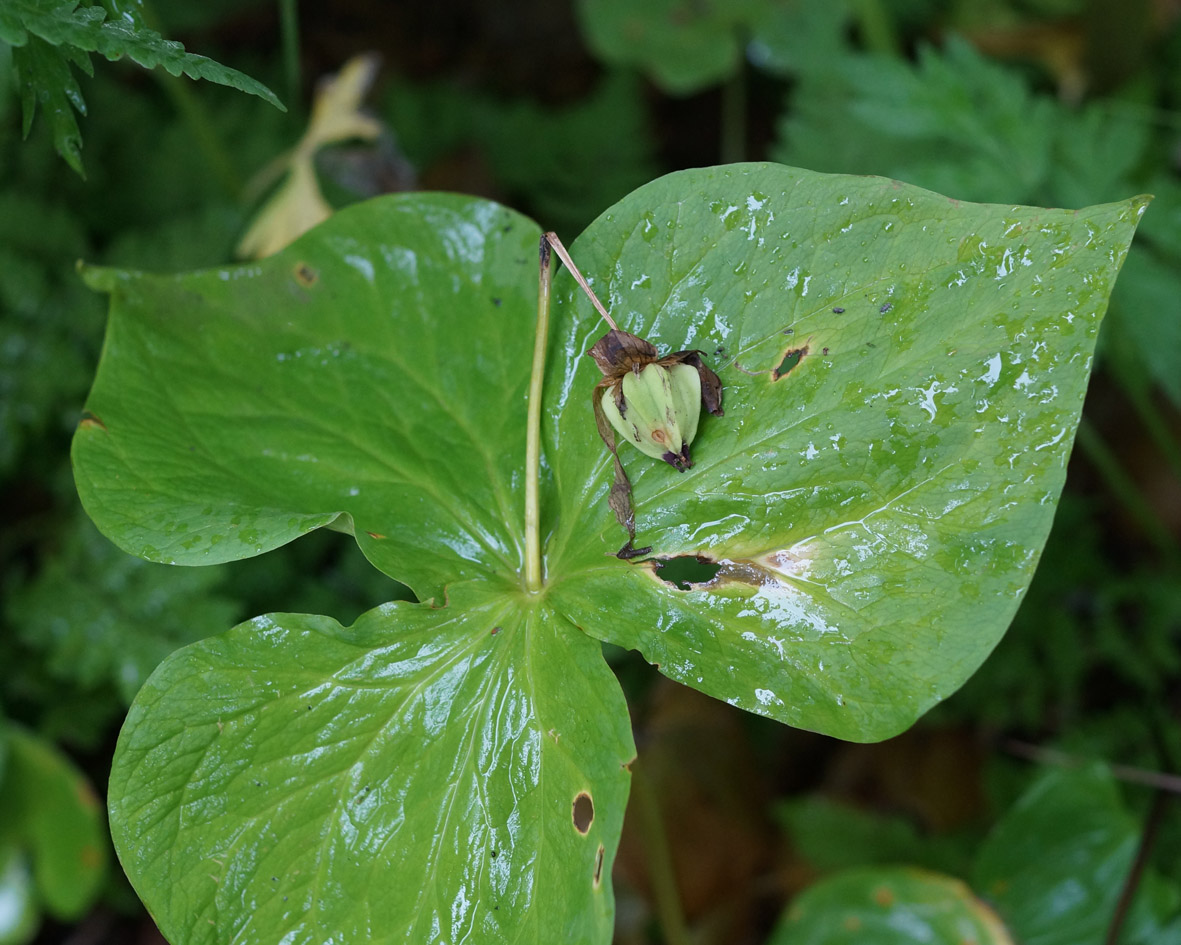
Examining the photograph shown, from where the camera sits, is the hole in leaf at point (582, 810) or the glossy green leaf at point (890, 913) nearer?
the hole in leaf at point (582, 810)

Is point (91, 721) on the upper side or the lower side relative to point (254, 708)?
lower

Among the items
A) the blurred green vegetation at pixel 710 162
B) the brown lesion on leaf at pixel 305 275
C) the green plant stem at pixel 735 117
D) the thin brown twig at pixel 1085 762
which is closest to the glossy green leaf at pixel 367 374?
the brown lesion on leaf at pixel 305 275

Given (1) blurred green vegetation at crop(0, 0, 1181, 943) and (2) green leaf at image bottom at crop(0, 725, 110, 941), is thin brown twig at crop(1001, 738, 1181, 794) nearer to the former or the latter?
(1) blurred green vegetation at crop(0, 0, 1181, 943)

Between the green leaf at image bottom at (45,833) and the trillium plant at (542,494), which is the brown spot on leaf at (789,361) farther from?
the green leaf at image bottom at (45,833)

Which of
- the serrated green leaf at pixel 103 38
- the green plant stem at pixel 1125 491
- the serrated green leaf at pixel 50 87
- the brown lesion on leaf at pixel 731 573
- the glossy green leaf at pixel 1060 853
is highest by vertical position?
the serrated green leaf at pixel 103 38

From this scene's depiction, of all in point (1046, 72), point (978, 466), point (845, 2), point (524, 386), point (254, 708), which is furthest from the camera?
point (1046, 72)

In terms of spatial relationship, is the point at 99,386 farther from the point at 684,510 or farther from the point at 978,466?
the point at 978,466

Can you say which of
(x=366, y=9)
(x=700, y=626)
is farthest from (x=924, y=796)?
(x=366, y=9)
